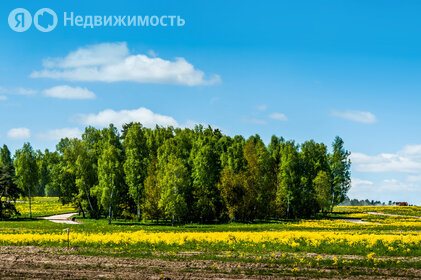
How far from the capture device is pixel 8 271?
21.0 m

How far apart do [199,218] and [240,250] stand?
4629 centimetres

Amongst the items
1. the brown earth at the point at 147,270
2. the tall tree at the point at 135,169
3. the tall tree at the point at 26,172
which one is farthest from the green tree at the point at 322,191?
the brown earth at the point at 147,270

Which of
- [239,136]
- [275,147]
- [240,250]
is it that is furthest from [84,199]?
[240,250]

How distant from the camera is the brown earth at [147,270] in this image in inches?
776

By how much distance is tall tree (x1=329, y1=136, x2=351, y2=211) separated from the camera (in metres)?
118

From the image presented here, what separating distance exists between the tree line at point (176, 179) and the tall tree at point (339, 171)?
1995 cm

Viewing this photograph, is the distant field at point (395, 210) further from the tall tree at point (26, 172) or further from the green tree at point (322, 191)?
the tall tree at point (26, 172)

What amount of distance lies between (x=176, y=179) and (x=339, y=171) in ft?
223

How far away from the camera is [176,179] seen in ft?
213

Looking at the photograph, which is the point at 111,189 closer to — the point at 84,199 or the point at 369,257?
the point at 84,199

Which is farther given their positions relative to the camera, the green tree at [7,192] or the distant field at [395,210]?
the distant field at [395,210]

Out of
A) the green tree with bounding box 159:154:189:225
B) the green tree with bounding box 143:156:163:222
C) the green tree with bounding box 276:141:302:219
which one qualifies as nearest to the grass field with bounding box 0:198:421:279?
the green tree with bounding box 159:154:189:225

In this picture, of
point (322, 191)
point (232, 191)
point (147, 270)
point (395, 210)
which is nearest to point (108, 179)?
point (232, 191)

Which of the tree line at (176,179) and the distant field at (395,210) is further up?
the tree line at (176,179)
